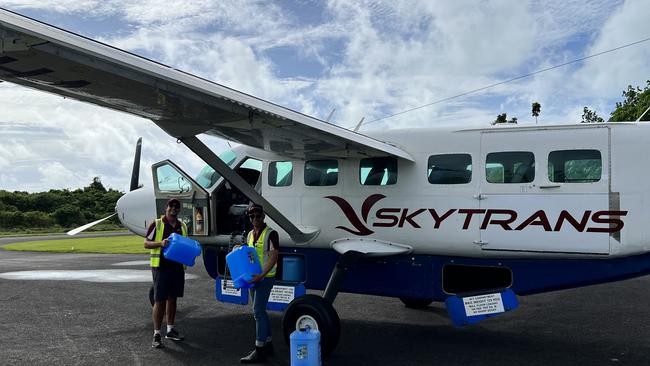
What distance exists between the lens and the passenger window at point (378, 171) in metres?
7.03

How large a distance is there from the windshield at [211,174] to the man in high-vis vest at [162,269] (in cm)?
110

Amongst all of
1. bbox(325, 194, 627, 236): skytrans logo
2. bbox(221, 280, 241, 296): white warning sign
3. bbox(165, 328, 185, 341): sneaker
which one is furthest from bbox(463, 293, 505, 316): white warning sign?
bbox(165, 328, 185, 341): sneaker

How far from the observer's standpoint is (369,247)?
6906 millimetres

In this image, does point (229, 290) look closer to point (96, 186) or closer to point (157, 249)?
point (157, 249)

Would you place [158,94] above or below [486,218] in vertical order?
above

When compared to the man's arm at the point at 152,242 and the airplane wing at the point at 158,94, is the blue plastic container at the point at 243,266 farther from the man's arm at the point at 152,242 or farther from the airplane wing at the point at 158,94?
the airplane wing at the point at 158,94

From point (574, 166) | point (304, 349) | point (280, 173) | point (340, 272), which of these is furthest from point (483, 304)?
point (280, 173)

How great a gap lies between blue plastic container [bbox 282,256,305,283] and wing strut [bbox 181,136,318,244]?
340mm

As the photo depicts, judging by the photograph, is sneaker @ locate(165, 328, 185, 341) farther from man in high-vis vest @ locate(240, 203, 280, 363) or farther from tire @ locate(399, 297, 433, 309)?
tire @ locate(399, 297, 433, 309)

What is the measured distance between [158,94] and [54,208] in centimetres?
5245

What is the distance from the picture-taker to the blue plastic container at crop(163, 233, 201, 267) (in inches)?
261

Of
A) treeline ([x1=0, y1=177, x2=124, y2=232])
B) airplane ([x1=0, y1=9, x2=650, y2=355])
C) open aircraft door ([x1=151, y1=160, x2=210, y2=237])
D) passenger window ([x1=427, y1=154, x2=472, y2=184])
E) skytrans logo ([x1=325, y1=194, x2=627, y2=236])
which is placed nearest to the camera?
airplane ([x1=0, y1=9, x2=650, y2=355])

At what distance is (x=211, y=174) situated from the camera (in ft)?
27.0

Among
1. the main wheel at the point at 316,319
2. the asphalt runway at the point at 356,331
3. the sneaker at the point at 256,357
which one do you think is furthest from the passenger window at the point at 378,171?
the sneaker at the point at 256,357
